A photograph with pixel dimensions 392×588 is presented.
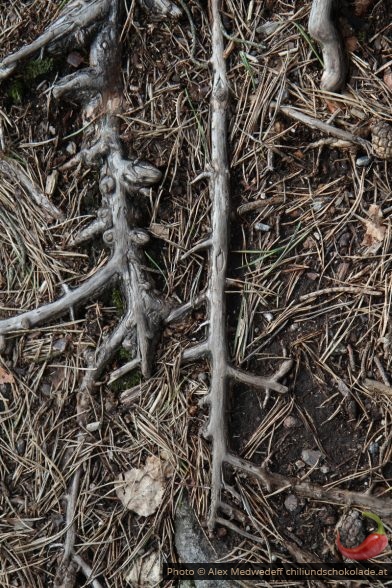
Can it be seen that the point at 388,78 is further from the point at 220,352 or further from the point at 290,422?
the point at 290,422

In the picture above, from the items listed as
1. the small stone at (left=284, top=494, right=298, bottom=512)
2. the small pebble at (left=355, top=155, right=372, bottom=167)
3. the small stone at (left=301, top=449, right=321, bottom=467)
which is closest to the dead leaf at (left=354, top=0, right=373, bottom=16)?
the small pebble at (left=355, top=155, right=372, bottom=167)

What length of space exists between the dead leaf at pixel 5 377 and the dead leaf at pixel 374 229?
162cm

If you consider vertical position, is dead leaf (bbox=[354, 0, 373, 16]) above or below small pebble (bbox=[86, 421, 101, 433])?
above

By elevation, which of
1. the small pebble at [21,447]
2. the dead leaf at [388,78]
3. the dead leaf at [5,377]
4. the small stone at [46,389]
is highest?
the dead leaf at [388,78]

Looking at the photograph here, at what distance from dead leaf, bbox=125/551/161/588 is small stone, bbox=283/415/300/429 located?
29.6 inches

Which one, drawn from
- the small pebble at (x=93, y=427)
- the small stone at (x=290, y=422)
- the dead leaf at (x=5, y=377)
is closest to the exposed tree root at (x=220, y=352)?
the small stone at (x=290, y=422)

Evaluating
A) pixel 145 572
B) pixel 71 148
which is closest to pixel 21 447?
pixel 145 572

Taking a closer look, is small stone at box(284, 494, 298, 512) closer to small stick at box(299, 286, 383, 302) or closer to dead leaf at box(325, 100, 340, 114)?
small stick at box(299, 286, 383, 302)

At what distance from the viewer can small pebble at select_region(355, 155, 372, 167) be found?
2.31 metres

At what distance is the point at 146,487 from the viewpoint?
2.41 meters

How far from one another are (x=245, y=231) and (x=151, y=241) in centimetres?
41

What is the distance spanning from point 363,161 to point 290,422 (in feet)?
3.54

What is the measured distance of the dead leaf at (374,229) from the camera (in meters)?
2.28

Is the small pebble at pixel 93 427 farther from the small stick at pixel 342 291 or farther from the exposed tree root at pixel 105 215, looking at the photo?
the small stick at pixel 342 291
